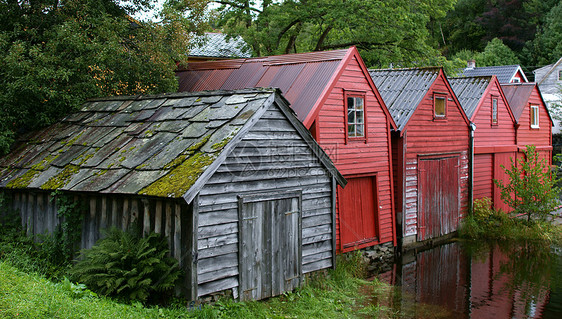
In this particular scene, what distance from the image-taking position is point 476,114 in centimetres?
2178

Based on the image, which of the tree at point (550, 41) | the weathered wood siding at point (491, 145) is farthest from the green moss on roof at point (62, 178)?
the tree at point (550, 41)

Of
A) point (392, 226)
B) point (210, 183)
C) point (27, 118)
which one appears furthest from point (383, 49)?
point (210, 183)

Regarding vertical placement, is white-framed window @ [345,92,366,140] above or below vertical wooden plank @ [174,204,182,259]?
above

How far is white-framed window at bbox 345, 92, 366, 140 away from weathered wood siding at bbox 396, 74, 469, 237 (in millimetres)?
2432

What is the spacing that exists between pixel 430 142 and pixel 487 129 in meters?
4.98

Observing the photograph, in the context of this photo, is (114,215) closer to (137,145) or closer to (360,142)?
(137,145)

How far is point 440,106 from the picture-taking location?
19688mm

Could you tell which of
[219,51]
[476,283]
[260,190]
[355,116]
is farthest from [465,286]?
[219,51]

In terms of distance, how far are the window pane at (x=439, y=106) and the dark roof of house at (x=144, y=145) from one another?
8.58m

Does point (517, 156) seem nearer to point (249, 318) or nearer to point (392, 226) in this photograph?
point (392, 226)

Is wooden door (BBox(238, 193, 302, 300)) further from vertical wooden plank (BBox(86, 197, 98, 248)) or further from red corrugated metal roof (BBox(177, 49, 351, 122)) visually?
red corrugated metal roof (BBox(177, 49, 351, 122))

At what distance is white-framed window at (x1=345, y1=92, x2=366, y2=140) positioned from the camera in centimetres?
1571

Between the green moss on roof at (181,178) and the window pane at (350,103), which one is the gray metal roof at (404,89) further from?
the green moss on roof at (181,178)

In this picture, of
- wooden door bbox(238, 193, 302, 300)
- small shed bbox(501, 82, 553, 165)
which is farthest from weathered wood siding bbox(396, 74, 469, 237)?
wooden door bbox(238, 193, 302, 300)
